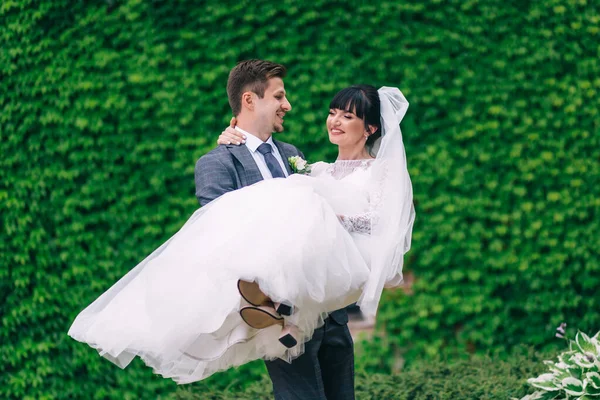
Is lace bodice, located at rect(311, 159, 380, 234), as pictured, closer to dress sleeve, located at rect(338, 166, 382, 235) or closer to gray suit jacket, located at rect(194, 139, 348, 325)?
dress sleeve, located at rect(338, 166, 382, 235)

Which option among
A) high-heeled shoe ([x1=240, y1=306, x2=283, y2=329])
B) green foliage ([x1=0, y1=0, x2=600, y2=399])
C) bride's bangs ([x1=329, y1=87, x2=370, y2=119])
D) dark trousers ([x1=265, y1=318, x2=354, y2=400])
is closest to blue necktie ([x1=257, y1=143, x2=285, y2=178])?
bride's bangs ([x1=329, y1=87, x2=370, y2=119])

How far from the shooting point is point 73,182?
18.1ft

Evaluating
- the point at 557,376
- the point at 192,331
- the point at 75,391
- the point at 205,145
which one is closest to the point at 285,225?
the point at 192,331

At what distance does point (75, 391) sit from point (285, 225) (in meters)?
3.30

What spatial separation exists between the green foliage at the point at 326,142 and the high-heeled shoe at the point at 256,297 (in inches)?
113

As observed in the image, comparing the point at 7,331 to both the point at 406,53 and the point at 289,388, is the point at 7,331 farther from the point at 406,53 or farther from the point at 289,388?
the point at 406,53

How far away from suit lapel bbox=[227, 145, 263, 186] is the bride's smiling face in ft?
1.34

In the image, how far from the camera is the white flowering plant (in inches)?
150

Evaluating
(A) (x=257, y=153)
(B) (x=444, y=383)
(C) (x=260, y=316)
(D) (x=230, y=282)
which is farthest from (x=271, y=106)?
(B) (x=444, y=383)

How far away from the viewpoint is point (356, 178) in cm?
331

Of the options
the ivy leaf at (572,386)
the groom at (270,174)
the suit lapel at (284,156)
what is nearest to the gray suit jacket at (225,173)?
the groom at (270,174)

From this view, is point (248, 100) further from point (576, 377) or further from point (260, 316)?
point (576, 377)

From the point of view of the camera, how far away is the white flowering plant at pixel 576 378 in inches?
150

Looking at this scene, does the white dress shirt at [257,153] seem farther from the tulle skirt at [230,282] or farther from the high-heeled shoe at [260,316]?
the high-heeled shoe at [260,316]
